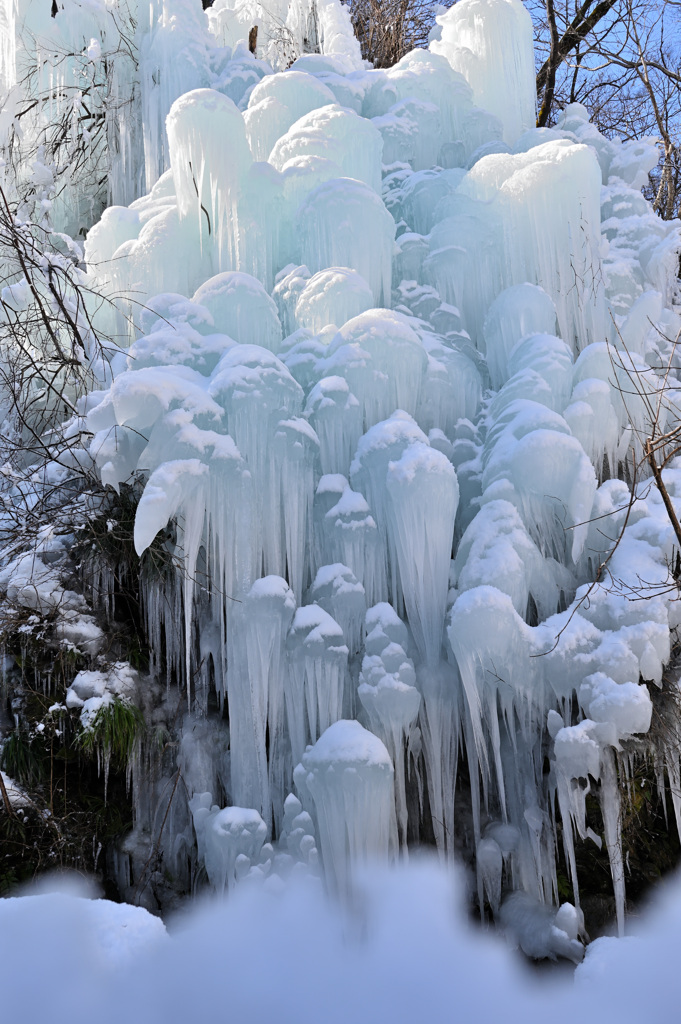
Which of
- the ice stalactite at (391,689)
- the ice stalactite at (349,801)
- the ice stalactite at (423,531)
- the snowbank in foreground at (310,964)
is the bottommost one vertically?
the snowbank in foreground at (310,964)

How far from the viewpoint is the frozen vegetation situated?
13.5ft

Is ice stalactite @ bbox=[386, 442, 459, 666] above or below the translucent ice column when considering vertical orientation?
below

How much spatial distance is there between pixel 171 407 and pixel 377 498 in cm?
111

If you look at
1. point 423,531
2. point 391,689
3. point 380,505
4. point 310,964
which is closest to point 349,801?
point 391,689

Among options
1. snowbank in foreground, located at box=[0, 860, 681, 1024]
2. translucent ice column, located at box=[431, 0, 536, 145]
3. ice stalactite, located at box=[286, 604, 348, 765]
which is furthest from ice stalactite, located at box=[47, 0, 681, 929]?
translucent ice column, located at box=[431, 0, 536, 145]

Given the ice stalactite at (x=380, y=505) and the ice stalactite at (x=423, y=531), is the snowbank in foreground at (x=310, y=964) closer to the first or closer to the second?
the ice stalactite at (x=380, y=505)

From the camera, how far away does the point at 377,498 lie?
451 cm

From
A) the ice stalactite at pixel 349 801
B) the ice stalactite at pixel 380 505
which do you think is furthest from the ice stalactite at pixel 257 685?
the ice stalactite at pixel 349 801

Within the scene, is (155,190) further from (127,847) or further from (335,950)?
(335,950)

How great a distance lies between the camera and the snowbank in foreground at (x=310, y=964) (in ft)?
8.53

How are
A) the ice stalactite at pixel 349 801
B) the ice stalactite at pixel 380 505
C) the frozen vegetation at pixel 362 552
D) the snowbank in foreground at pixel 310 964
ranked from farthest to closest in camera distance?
the ice stalactite at pixel 380 505 < the frozen vegetation at pixel 362 552 < the ice stalactite at pixel 349 801 < the snowbank in foreground at pixel 310 964

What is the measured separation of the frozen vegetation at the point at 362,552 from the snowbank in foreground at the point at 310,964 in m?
0.03

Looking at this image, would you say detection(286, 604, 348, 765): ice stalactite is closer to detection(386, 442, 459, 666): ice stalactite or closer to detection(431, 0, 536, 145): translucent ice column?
detection(386, 442, 459, 666): ice stalactite

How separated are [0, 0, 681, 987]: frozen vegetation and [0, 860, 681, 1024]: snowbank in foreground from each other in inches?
1.1
